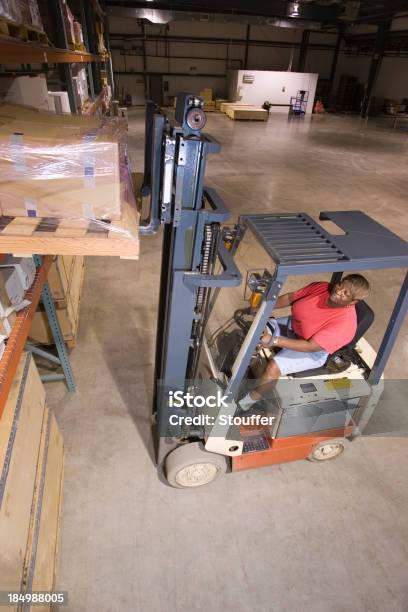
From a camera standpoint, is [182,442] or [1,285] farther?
[182,442]

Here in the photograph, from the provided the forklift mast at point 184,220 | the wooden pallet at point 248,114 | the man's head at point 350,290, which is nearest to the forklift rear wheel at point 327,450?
the man's head at point 350,290

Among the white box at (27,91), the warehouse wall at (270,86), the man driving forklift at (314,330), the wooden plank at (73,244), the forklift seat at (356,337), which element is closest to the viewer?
the wooden plank at (73,244)

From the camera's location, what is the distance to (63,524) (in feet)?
9.15

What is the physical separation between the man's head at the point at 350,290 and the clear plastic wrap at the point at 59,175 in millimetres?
1646

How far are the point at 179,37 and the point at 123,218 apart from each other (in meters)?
25.0

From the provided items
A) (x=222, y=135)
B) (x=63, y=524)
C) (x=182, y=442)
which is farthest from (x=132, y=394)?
(x=222, y=135)

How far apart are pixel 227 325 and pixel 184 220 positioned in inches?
56.4

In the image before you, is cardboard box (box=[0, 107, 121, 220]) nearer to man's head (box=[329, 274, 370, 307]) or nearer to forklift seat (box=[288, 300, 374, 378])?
man's head (box=[329, 274, 370, 307])

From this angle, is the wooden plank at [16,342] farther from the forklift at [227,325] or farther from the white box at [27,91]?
the white box at [27,91]

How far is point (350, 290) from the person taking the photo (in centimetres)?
258

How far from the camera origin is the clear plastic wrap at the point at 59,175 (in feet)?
5.75

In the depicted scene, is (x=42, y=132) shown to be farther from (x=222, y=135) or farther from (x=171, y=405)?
(x=222, y=135)

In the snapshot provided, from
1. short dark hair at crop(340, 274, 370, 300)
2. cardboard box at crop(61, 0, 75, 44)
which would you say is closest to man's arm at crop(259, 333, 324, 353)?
short dark hair at crop(340, 274, 370, 300)

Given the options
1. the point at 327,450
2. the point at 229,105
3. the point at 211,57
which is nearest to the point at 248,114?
the point at 229,105
